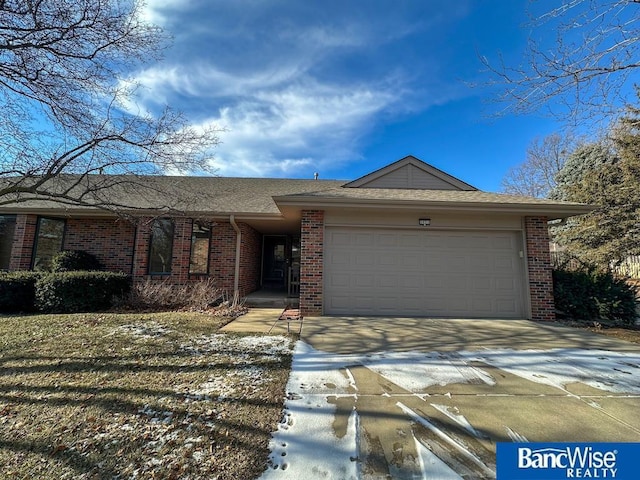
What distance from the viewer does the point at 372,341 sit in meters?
5.16

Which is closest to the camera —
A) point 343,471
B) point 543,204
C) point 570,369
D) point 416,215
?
point 343,471

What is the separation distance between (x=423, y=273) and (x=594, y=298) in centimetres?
445

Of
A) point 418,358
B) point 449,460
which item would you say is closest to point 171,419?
point 449,460

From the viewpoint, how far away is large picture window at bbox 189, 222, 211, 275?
965 cm

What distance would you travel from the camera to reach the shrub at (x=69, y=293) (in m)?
7.10

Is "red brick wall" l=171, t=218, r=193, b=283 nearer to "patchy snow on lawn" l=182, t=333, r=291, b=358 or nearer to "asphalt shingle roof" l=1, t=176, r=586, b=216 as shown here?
"asphalt shingle roof" l=1, t=176, r=586, b=216

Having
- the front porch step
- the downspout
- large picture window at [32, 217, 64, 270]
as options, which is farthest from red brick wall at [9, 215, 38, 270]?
the front porch step

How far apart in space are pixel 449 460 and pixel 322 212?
18.9ft

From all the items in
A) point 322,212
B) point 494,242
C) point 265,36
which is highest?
point 265,36

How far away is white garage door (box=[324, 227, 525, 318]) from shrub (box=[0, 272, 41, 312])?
7.47 meters

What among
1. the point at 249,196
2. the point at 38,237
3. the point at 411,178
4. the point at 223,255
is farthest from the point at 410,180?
the point at 38,237

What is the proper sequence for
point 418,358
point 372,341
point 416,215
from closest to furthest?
1. point 418,358
2. point 372,341
3. point 416,215

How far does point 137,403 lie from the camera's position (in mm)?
2975

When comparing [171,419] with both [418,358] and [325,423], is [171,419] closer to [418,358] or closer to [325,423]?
[325,423]
